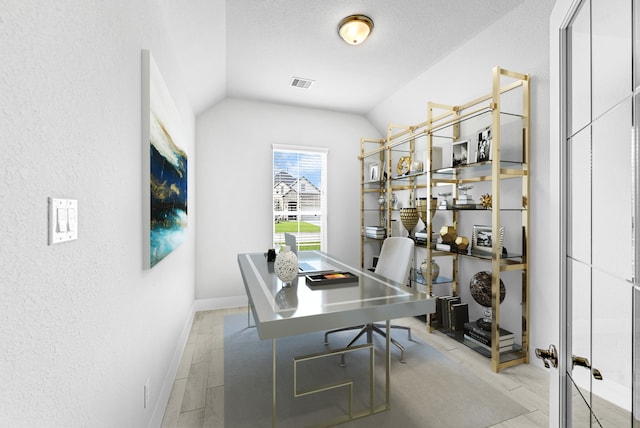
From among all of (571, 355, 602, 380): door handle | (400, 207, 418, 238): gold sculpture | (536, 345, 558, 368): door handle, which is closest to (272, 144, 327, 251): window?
(400, 207, 418, 238): gold sculpture

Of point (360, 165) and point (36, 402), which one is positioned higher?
point (360, 165)

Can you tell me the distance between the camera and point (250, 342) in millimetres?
2777

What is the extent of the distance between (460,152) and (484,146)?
300 mm

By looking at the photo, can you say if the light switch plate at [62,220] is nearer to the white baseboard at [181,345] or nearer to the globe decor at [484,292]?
the white baseboard at [181,345]

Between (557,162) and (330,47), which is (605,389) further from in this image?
(330,47)

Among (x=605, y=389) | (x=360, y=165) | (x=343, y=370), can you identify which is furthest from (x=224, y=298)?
(x=605, y=389)

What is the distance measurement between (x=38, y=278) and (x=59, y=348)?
0.21m

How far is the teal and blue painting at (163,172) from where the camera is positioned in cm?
155

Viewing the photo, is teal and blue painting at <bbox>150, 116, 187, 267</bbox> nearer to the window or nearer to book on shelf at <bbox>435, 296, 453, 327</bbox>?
the window

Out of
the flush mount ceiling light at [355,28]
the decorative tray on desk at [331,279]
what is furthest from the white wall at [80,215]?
the flush mount ceiling light at [355,28]

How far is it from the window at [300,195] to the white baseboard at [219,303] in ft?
2.95

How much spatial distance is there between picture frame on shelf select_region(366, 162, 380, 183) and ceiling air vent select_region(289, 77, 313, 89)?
5.00 feet

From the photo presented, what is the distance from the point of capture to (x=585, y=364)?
2.61 ft

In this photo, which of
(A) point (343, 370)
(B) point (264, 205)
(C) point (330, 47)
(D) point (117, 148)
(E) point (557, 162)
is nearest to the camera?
(E) point (557, 162)
